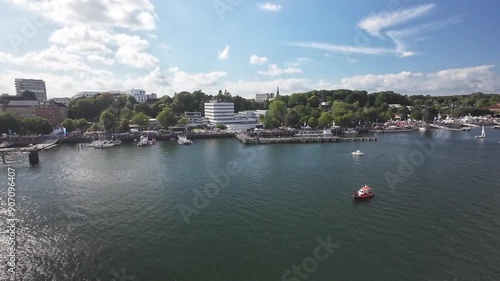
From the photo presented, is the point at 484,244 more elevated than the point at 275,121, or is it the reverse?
the point at 275,121

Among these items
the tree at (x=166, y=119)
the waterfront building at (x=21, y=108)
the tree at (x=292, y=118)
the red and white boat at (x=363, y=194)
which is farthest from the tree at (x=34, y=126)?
the red and white boat at (x=363, y=194)

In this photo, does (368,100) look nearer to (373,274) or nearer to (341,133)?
(341,133)

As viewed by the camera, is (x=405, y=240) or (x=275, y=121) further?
(x=275, y=121)

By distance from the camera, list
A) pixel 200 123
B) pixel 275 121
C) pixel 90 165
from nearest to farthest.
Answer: pixel 90 165, pixel 275 121, pixel 200 123

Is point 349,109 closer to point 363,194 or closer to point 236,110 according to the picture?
point 236,110

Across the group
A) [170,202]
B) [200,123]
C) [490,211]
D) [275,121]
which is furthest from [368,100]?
[170,202]

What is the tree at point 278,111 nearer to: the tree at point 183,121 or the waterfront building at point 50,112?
the tree at point 183,121
